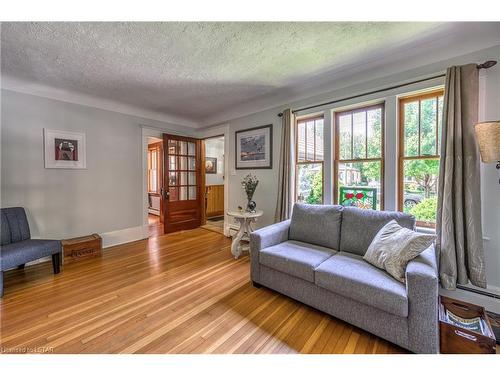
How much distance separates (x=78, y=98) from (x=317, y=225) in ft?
13.2

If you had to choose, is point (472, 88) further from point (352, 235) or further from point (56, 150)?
point (56, 150)

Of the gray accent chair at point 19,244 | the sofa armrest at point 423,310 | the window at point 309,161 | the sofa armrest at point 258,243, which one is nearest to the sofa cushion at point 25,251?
the gray accent chair at point 19,244

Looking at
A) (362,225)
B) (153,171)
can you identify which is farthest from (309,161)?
(153,171)

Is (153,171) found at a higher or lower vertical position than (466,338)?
higher

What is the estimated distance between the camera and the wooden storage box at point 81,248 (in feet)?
9.58

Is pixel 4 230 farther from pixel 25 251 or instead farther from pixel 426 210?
pixel 426 210

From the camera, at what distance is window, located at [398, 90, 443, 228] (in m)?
2.19

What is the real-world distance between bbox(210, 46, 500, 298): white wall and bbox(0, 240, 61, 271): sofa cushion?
286 cm

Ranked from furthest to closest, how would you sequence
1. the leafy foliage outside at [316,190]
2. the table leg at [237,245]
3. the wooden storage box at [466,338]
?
the table leg at [237,245]
the leafy foliage outside at [316,190]
the wooden storage box at [466,338]

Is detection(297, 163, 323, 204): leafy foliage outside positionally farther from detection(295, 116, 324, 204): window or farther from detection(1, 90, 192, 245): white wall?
detection(1, 90, 192, 245): white wall

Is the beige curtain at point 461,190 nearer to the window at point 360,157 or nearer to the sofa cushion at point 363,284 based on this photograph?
the window at point 360,157

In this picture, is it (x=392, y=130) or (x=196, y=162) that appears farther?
(x=196, y=162)

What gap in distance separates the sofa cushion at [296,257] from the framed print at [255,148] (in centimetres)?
163

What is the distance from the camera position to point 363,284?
158cm
